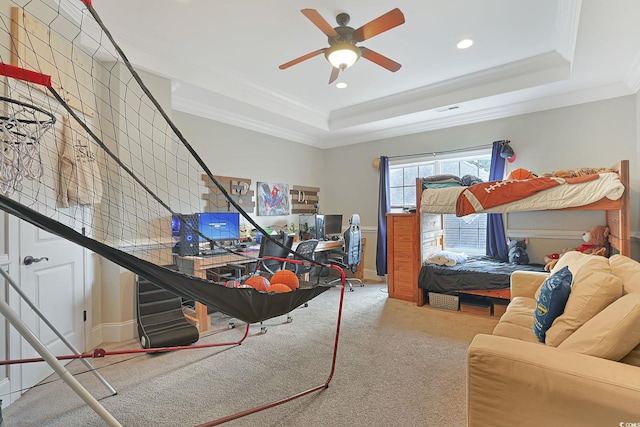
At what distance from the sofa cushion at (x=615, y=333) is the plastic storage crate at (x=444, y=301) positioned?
2.42 m

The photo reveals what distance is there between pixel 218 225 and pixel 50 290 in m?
1.67

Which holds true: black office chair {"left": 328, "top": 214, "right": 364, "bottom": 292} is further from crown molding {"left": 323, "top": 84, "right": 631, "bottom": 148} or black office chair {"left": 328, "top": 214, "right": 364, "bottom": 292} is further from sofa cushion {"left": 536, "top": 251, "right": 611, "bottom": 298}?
sofa cushion {"left": 536, "top": 251, "right": 611, "bottom": 298}

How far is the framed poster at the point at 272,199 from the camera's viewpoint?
477cm

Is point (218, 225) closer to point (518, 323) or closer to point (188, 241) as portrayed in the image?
point (188, 241)

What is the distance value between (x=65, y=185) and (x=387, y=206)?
4.10 meters

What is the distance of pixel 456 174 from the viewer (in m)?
4.64

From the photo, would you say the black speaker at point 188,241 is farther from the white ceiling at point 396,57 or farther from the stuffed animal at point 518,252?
the stuffed animal at point 518,252

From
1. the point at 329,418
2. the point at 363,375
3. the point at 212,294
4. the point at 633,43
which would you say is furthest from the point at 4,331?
the point at 633,43

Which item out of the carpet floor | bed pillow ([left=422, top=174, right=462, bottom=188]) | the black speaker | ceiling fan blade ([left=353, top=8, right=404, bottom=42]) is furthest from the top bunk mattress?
the black speaker

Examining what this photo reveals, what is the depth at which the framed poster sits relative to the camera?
477 centimetres

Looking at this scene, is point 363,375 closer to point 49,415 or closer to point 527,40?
point 49,415

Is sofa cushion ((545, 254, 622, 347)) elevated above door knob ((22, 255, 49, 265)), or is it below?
below

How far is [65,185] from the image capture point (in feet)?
7.64

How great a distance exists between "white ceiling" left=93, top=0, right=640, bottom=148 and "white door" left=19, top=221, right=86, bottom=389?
5.92 ft
